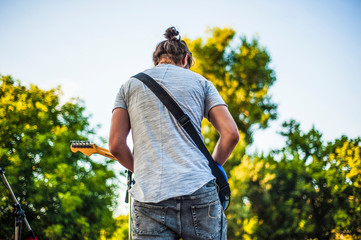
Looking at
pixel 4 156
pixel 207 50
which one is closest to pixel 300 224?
pixel 207 50

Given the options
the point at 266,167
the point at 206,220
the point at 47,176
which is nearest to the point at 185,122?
the point at 206,220

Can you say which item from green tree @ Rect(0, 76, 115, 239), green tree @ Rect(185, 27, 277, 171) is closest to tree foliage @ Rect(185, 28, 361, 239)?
green tree @ Rect(185, 27, 277, 171)

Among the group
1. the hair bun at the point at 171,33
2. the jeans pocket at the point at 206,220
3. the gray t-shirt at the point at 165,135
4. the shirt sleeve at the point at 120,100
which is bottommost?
the jeans pocket at the point at 206,220

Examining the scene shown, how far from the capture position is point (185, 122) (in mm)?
1544

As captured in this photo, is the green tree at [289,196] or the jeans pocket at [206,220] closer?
the jeans pocket at [206,220]

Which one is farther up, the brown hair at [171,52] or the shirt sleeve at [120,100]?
the brown hair at [171,52]

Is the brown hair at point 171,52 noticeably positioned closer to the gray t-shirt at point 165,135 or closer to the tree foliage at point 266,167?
the gray t-shirt at point 165,135

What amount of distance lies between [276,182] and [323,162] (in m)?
3.28

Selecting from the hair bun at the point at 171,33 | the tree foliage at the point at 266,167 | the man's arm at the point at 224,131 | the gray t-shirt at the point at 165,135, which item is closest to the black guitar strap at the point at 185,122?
the gray t-shirt at the point at 165,135

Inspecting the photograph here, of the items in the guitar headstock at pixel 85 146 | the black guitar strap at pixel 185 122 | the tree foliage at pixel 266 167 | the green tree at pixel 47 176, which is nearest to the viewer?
the black guitar strap at pixel 185 122

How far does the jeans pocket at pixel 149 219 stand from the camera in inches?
54.9

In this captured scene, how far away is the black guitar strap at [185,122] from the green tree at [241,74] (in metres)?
17.3

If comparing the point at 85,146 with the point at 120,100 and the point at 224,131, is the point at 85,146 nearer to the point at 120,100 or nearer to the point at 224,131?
the point at 120,100

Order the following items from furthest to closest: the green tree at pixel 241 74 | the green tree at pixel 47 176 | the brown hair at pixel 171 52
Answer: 1. the green tree at pixel 241 74
2. the green tree at pixel 47 176
3. the brown hair at pixel 171 52
